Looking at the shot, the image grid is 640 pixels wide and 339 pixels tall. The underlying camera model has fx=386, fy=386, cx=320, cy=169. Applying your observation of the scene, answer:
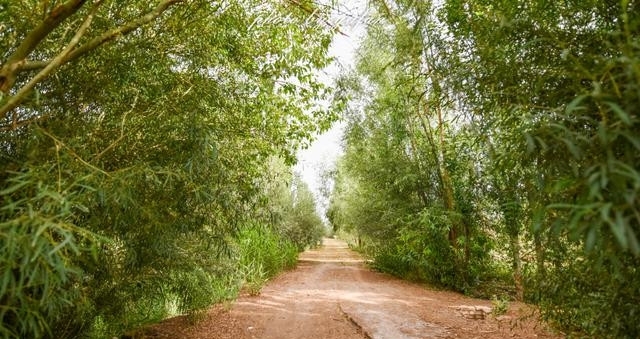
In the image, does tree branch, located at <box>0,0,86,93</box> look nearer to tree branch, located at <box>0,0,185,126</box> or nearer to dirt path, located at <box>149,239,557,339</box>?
tree branch, located at <box>0,0,185,126</box>

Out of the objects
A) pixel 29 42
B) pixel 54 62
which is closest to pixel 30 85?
pixel 54 62

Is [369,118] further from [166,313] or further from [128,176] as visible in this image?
[128,176]

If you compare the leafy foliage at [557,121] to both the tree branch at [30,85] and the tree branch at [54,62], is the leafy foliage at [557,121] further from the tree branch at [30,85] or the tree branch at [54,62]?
the tree branch at [30,85]

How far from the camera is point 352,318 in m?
6.39

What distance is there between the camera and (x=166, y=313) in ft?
24.2

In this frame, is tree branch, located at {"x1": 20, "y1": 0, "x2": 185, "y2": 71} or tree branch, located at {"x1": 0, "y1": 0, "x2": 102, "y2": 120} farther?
tree branch, located at {"x1": 20, "y1": 0, "x2": 185, "y2": 71}

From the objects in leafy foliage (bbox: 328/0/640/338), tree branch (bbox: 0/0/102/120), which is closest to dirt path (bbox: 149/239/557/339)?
leafy foliage (bbox: 328/0/640/338)

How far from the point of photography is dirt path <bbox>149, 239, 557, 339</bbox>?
5.62m

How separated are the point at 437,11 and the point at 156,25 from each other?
320cm

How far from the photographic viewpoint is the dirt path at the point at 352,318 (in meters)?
5.62

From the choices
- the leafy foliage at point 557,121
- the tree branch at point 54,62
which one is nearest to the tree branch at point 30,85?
the tree branch at point 54,62

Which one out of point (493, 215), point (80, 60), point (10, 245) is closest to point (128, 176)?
point (10, 245)

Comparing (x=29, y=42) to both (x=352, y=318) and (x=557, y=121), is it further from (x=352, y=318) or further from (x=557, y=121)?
(x=352, y=318)

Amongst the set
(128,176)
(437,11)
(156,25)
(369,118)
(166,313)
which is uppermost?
(369,118)
